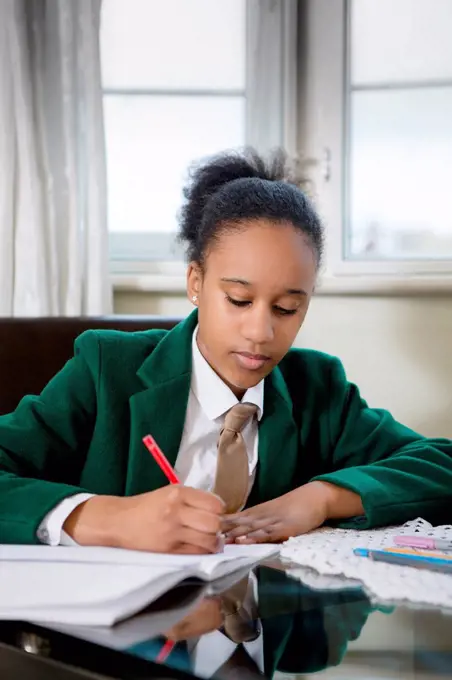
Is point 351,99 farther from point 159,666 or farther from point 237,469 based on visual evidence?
point 159,666

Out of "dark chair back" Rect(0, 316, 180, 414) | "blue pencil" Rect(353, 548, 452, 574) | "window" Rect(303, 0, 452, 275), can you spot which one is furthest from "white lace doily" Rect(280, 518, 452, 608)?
"window" Rect(303, 0, 452, 275)

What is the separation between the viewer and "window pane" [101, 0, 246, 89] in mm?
2465

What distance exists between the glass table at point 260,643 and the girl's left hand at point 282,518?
31cm

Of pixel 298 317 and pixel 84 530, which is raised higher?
pixel 298 317

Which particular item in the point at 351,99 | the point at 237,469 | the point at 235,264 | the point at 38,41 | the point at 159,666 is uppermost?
the point at 38,41

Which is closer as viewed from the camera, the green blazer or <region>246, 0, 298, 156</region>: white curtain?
the green blazer

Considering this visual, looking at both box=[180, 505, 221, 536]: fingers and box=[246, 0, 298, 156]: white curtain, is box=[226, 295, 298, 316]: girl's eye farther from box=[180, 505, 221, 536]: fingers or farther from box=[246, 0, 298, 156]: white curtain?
box=[246, 0, 298, 156]: white curtain

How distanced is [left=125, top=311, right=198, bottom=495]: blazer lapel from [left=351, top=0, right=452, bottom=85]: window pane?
1.40m

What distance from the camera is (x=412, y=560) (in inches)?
33.6

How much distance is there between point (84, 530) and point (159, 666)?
1.48ft

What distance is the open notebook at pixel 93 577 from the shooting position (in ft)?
2.17

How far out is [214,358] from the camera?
130 cm

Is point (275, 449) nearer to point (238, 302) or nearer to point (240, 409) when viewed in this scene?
point (240, 409)

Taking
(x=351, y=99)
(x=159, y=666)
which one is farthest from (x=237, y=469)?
(x=351, y=99)
